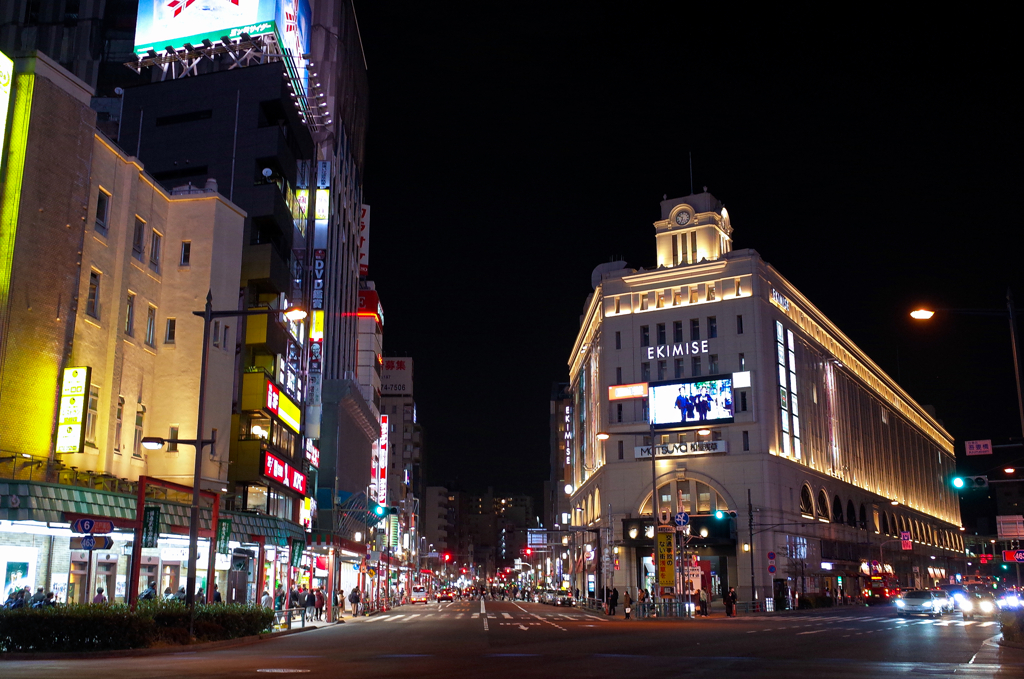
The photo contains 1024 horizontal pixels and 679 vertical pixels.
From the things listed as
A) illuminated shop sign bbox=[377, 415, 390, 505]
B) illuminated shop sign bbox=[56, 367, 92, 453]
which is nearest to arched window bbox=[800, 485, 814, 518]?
illuminated shop sign bbox=[377, 415, 390, 505]

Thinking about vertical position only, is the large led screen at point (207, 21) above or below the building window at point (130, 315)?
above

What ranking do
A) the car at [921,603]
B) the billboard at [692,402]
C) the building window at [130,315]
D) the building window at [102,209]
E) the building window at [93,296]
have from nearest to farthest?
1. the building window at [93,296]
2. the building window at [102,209]
3. the building window at [130,315]
4. the car at [921,603]
5. the billboard at [692,402]

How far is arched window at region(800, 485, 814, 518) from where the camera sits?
291ft

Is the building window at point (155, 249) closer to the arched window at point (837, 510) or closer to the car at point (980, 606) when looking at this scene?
the car at point (980, 606)

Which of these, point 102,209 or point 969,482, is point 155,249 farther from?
point 969,482

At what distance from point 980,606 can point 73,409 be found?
1918 inches

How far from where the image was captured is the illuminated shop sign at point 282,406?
47.3 m

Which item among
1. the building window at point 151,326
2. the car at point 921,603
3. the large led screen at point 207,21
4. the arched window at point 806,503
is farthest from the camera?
the arched window at point 806,503

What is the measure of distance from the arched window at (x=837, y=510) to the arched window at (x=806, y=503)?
8.56 m

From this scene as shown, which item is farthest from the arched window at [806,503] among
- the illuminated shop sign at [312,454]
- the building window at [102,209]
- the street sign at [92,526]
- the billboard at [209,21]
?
the street sign at [92,526]

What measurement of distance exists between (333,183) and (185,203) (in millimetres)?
37740

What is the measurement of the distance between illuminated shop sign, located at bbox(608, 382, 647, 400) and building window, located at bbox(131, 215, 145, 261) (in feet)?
187

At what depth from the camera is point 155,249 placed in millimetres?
39375

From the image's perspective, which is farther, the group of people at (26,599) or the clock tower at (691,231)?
the clock tower at (691,231)
